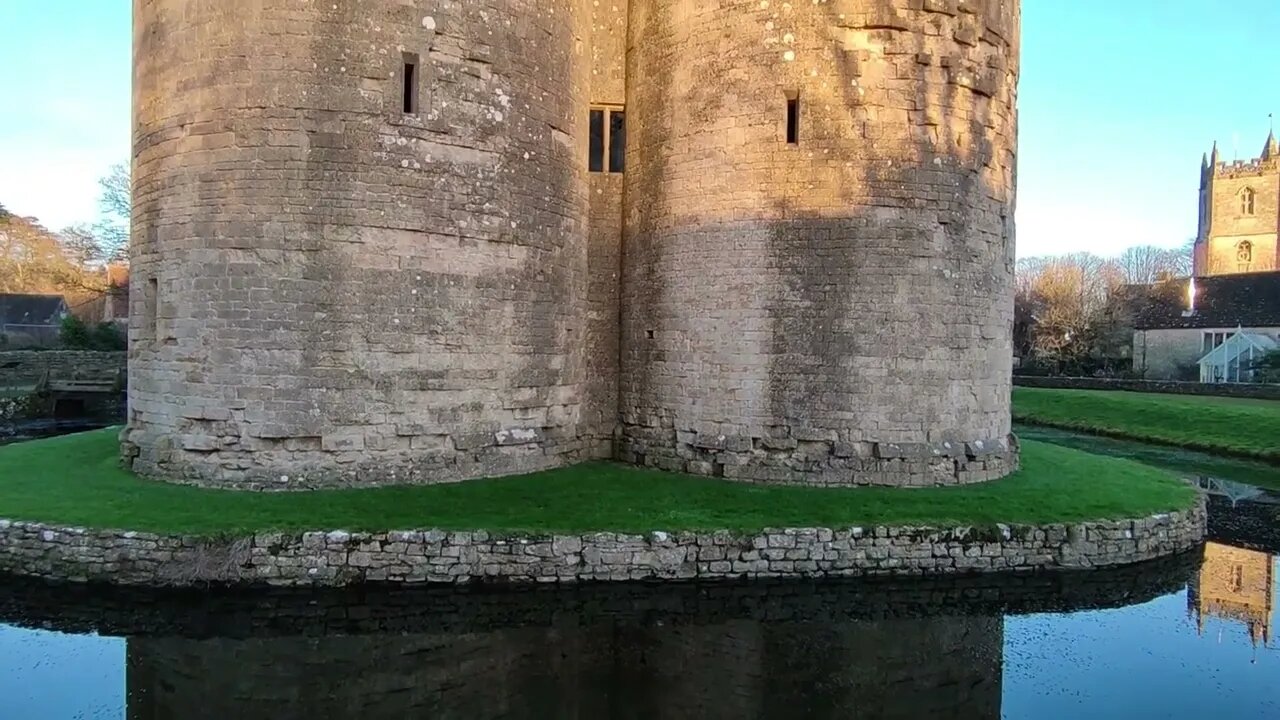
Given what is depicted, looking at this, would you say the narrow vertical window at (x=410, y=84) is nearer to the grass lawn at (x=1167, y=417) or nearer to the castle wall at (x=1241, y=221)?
the grass lawn at (x=1167, y=417)

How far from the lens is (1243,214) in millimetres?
65188

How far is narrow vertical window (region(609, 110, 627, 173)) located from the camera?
551 inches

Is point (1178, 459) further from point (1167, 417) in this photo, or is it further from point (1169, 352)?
point (1169, 352)

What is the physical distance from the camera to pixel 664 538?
9336 millimetres

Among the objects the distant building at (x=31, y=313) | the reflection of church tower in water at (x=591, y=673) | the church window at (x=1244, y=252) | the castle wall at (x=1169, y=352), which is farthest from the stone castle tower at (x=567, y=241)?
the church window at (x=1244, y=252)

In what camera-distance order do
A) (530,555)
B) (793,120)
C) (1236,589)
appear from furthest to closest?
(793,120), (1236,589), (530,555)

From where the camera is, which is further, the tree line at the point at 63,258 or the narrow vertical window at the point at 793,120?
the tree line at the point at 63,258

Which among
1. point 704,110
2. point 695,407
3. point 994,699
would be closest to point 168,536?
point 695,407

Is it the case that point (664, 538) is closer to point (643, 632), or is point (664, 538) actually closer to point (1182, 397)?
point (643, 632)

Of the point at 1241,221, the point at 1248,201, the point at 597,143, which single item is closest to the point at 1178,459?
the point at 597,143

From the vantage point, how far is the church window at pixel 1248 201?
64.7 m

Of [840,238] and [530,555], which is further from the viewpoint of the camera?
[840,238]

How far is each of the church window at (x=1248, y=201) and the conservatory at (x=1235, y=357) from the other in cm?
3533

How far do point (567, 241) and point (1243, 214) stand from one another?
2790 inches
